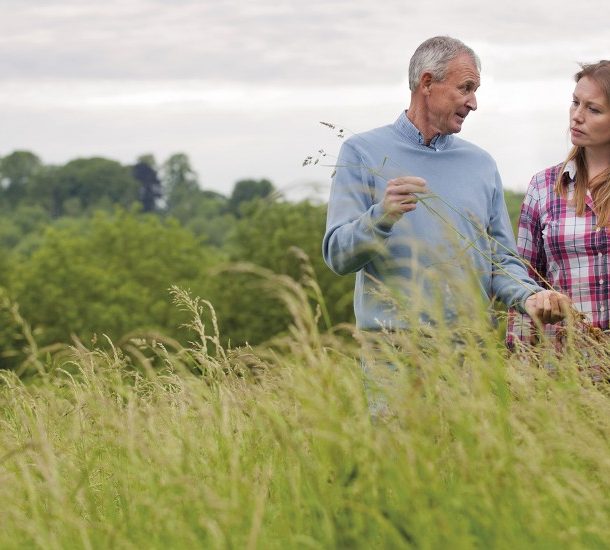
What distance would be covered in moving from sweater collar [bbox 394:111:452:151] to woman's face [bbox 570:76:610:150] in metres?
0.59

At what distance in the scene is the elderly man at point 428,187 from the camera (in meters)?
4.84

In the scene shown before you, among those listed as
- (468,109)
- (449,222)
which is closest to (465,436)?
(449,222)

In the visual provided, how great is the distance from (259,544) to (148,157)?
566 feet

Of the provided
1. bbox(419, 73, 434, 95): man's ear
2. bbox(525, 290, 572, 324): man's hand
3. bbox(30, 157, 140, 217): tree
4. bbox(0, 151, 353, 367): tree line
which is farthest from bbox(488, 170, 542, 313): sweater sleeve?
bbox(30, 157, 140, 217): tree

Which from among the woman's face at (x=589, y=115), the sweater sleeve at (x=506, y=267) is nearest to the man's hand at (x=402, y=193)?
the sweater sleeve at (x=506, y=267)

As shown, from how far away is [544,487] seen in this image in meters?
2.92

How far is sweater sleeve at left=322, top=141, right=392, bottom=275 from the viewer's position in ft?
15.2

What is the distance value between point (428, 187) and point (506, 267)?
50 centimetres

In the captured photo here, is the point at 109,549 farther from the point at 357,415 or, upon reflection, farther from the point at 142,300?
the point at 142,300

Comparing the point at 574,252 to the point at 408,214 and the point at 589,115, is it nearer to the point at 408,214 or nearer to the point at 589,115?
the point at 589,115

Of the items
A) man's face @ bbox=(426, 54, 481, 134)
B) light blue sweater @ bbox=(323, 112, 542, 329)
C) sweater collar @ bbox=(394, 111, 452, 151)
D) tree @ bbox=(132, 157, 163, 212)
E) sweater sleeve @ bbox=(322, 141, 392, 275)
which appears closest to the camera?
sweater sleeve @ bbox=(322, 141, 392, 275)

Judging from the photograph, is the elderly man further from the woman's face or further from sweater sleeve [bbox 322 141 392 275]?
the woman's face

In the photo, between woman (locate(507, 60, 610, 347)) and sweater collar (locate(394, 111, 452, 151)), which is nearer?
woman (locate(507, 60, 610, 347))

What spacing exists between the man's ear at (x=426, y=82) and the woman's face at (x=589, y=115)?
633 mm
